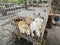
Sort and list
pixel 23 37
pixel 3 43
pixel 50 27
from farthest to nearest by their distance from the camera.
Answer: pixel 50 27
pixel 23 37
pixel 3 43

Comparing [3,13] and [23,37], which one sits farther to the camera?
[3,13]

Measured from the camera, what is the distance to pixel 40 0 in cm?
608

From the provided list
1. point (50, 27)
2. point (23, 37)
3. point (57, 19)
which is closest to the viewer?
point (23, 37)

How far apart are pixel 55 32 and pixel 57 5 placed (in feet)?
7.36

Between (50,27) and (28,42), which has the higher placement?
(28,42)

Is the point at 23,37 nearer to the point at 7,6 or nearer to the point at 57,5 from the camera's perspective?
the point at 7,6

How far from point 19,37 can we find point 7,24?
70cm

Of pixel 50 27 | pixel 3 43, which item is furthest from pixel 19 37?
pixel 50 27

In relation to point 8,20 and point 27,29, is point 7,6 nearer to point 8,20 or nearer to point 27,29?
point 8,20

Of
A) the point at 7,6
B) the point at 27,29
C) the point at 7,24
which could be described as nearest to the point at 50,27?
the point at 7,6

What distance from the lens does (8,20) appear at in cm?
312

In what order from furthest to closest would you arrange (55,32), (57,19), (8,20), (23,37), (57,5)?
(57,5) → (57,19) → (55,32) → (8,20) → (23,37)

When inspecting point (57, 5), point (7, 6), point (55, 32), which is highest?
point (7, 6)

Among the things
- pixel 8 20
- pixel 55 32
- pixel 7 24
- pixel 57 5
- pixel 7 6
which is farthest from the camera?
pixel 57 5
